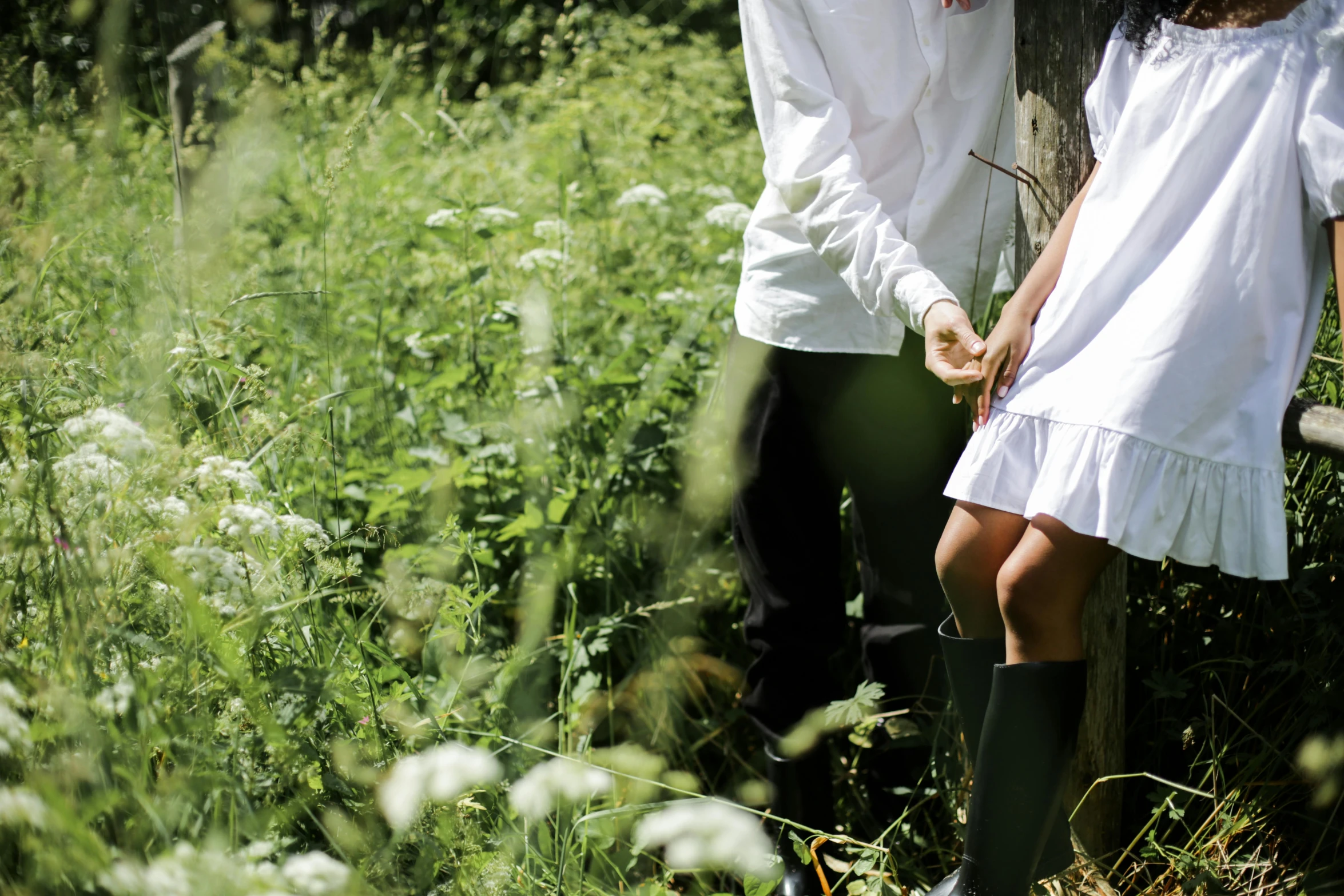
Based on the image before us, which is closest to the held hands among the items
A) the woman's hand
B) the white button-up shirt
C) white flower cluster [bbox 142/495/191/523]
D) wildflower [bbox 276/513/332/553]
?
the woman's hand

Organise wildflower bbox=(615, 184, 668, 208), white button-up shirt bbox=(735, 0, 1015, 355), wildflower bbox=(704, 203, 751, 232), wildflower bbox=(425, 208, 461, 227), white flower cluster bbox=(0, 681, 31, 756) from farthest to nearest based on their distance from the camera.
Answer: wildflower bbox=(615, 184, 668, 208) → wildflower bbox=(704, 203, 751, 232) → wildflower bbox=(425, 208, 461, 227) → white button-up shirt bbox=(735, 0, 1015, 355) → white flower cluster bbox=(0, 681, 31, 756)

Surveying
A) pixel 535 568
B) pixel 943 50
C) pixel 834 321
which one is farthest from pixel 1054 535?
pixel 535 568

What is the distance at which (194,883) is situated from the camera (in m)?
0.77

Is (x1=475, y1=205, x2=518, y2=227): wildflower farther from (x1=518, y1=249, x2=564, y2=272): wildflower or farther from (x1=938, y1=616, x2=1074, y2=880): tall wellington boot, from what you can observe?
(x1=938, y1=616, x2=1074, y2=880): tall wellington boot

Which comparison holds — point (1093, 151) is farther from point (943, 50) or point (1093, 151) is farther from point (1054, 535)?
point (1054, 535)

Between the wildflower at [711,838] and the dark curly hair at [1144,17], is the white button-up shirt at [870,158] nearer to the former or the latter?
the dark curly hair at [1144,17]

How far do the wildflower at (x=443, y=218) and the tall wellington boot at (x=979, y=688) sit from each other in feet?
4.67

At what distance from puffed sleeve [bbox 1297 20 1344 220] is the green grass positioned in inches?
25.8

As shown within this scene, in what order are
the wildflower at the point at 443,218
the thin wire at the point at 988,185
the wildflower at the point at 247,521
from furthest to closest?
the wildflower at the point at 443,218 → the thin wire at the point at 988,185 → the wildflower at the point at 247,521

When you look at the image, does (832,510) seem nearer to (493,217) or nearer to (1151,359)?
(1151,359)

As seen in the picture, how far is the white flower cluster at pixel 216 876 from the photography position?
2.48 ft

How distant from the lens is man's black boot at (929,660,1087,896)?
1196mm

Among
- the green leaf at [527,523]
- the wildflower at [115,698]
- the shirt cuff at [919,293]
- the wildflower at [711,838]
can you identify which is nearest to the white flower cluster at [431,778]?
the wildflower at [711,838]

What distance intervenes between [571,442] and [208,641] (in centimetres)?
122
